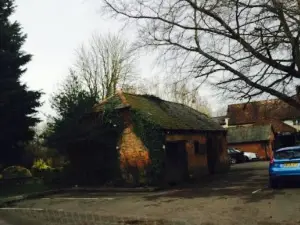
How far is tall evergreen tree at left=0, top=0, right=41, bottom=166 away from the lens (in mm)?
24594

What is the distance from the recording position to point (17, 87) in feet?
84.0

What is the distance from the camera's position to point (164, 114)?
917 inches

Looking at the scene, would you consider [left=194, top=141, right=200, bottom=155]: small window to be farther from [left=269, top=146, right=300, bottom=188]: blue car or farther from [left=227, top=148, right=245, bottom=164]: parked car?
[left=227, top=148, right=245, bottom=164]: parked car

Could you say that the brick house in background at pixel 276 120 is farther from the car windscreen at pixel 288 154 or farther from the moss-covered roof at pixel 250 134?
the car windscreen at pixel 288 154

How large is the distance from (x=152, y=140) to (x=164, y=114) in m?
3.71

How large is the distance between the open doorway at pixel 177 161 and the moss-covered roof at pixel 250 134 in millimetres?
29421

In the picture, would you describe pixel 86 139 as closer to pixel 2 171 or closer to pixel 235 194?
pixel 2 171

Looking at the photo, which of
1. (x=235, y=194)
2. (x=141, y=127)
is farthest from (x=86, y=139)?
(x=235, y=194)

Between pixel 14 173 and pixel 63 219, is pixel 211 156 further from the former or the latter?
pixel 63 219

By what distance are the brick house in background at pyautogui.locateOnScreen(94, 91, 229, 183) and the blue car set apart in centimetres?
622

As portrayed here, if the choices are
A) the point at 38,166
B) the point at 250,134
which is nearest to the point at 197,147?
the point at 38,166

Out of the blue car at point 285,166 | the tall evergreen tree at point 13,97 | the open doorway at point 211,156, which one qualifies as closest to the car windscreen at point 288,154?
the blue car at point 285,166

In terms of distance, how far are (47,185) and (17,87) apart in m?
6.88

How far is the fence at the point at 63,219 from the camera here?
10312 mm
